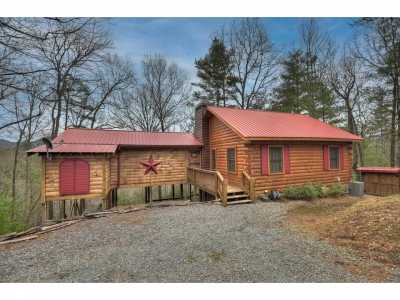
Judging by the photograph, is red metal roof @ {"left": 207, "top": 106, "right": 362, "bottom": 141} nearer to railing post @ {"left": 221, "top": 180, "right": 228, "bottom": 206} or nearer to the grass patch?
railing post @ {"left": 221, "top": 180, "right": 228, "bottom": 206}

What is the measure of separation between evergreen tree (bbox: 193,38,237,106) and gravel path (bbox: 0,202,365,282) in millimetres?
15466

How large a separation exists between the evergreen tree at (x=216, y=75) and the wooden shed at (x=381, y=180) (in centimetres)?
1299

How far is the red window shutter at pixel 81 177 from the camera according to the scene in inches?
340

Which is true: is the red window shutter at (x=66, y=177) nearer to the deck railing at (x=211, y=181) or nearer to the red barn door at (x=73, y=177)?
the red barn door at (x=73, y=177)

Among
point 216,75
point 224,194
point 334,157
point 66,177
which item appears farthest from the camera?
point 216,75

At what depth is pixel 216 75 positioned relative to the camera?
19.7m

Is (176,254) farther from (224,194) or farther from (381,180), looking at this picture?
(381,180)

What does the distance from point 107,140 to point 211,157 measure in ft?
18.8

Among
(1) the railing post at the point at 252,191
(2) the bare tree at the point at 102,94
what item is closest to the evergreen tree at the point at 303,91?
(1) the railing post at the point at 252,191

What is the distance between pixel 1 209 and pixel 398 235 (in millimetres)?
12376

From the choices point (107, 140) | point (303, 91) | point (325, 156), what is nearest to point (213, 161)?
point (325, 156)

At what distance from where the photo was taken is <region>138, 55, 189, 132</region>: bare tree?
72.0 feet
